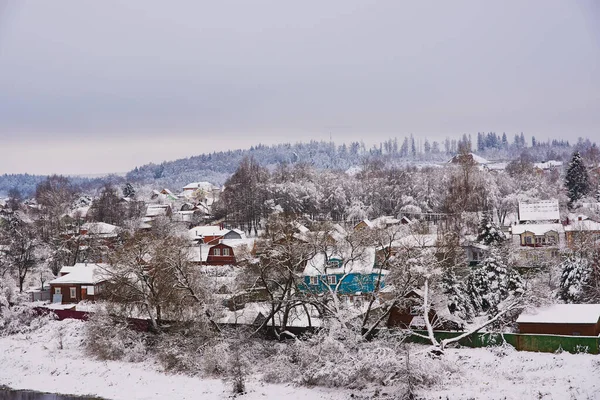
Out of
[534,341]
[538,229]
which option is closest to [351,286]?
[534,341]

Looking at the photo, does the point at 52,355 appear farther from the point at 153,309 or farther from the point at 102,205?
the point at 102,205

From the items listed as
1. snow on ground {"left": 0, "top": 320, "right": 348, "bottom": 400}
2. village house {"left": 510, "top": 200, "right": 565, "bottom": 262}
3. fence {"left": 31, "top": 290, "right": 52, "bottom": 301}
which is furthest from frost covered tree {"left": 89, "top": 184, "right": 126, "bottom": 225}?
village house {"left": 510, "top": 200, "right": 565, "bottom": 262}

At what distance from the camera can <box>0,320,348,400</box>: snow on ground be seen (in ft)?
72.5

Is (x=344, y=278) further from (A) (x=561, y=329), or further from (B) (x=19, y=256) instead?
(B) (x=19, y=256)

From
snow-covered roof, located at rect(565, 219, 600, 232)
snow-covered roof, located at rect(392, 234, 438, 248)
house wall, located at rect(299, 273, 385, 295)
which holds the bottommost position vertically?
house wall, located at rect(299, 273, 385, 295)

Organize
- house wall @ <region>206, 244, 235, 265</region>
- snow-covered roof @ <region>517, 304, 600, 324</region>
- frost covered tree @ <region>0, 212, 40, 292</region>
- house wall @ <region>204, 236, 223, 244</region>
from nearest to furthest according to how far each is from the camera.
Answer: snow-covered roof @ <region>517, 304, 600, 324</region> → frost covered tree @ <region>0, 212, 40, 292</region> → house wall @ <region>206, 244, 235, 265</region> → house wall @ <region>204, 236, 223, 244</region>

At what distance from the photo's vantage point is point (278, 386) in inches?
887

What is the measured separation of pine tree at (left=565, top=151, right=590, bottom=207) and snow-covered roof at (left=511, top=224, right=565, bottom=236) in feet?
44.8

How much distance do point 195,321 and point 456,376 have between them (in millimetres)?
12683

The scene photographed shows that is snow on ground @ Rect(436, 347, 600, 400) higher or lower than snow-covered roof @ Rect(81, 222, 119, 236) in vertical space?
lower

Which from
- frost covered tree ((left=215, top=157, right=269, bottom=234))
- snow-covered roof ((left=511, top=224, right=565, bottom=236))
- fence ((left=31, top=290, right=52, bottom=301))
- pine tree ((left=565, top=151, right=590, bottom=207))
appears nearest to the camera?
fence ((left=31, top=290, right=52, bottom=301))

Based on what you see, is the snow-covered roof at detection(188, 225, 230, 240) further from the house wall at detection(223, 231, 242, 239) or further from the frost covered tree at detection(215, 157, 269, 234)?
the frost covered tree at detection(215, 157, 269, 234)

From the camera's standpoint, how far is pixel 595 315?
79.1ft

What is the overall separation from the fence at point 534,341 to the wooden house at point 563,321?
1277mm
